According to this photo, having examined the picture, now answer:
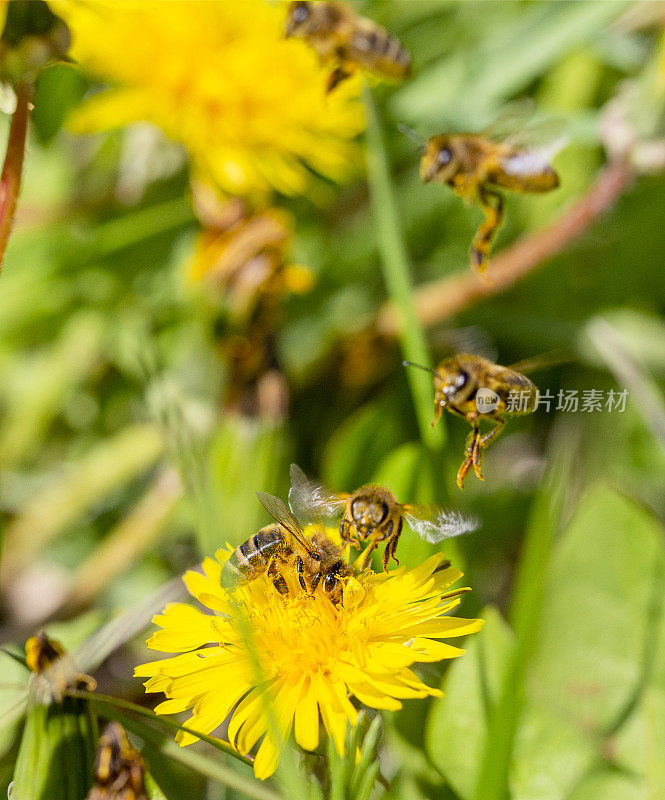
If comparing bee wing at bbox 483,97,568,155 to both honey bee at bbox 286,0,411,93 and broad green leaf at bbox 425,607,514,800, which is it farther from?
broad green leaf at bbox 425,607,514,800

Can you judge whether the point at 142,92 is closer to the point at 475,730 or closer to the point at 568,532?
the point at 568,532

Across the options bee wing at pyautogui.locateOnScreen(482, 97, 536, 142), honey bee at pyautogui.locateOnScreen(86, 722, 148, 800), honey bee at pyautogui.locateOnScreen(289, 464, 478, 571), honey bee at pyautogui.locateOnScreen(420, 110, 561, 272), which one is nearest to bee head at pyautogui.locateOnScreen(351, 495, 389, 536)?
honey bee at pyautogui.locateOnScreen(289, 464, 478, 571)

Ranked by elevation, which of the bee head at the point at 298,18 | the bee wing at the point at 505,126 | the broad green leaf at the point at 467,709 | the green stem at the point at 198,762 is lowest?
the broad green leaf at the point at 467,709

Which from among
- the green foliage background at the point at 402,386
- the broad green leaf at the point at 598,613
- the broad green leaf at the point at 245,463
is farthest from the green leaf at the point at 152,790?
the broad green leaf at the point at 598,613

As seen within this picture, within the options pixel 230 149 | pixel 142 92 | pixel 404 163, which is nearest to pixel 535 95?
pixel 404 163

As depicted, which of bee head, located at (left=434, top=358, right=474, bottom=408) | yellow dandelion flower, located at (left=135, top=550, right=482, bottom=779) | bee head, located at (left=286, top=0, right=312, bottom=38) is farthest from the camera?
bee head, located at (left=286, top=0, right=312, bottom=38)

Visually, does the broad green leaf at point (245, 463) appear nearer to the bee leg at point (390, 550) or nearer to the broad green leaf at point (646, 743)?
the bee leg at point (390, 550)
